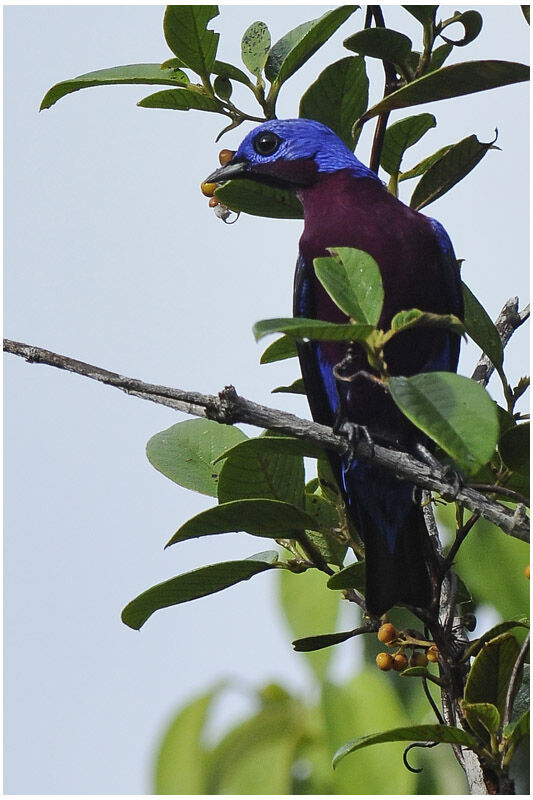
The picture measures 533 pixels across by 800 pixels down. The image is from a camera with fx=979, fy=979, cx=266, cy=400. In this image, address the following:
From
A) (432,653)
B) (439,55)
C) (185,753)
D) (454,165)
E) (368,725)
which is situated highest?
(439,55)

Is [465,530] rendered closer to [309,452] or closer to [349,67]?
[309,452]

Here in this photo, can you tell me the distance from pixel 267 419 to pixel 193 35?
41.0 inches

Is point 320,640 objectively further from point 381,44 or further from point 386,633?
point 381,44

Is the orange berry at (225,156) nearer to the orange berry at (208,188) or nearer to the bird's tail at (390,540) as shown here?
the orange berry at (208,188)

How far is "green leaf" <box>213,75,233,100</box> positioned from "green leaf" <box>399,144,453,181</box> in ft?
1.80

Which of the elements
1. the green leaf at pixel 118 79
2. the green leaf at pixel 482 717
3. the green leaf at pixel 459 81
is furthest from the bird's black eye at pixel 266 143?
the green leaf at pixel 482 717

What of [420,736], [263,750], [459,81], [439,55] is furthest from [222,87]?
[263,750]

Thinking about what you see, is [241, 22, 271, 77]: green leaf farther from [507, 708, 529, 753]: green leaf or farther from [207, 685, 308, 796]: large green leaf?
[207, 685, 308, 796]: large green leaf

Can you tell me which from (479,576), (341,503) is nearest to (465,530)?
(341,503)

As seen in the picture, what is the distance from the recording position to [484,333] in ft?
7.44

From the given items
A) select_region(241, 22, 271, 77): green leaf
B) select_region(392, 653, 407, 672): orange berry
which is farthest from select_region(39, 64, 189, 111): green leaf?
select_region(392, 653, 407, 672): orange berry

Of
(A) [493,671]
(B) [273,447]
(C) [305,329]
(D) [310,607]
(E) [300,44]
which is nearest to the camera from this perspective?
(C) [305,329]

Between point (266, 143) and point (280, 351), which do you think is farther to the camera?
point (266, 143)

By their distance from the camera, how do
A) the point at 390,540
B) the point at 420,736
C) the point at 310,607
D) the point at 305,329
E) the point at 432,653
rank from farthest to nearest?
the point at 310,607, the point at 390,540, the point at 432,653, the point at 420,736, the point at 305,329
